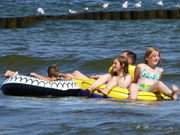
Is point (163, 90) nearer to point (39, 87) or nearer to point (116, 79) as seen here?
point (116, 79)

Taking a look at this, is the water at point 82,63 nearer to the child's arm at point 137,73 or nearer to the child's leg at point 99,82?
the child's leg at point 99,82

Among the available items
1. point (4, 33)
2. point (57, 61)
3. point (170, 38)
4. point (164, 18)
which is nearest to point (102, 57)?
point (57, 61)

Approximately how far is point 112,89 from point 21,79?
1.54m

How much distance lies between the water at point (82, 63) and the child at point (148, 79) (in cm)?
44

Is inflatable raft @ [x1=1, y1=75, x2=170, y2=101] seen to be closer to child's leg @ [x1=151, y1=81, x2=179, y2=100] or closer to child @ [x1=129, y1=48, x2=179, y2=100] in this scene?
child @ [x1=129, y1=48, x2=179, y2=100]

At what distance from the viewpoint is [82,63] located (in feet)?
58.7

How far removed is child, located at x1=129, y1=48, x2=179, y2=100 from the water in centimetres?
44

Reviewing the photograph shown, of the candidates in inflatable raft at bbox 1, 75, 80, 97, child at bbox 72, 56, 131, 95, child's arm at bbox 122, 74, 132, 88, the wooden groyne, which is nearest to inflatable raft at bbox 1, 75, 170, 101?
inflatable raft at bbox 1, 75, 80, 97

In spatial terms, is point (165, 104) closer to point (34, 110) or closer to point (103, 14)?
point (34, 110)

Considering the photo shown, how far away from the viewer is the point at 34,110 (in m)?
10.2

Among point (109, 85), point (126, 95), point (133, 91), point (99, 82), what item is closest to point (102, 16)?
point (99, 82)

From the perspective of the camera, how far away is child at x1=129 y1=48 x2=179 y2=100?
37.4ft

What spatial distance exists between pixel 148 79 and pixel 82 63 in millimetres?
6406

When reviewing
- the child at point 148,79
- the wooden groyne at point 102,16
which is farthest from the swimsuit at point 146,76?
the wooden groyne at point 102,16
